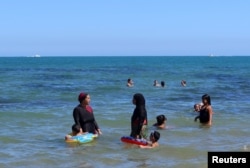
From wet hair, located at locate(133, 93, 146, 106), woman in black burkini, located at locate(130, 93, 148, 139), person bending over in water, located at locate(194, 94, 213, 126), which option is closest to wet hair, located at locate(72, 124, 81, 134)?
woman in black burkini, located at locate(130, 93, 148, 139)


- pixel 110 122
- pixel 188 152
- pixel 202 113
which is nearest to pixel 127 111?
pixel 110 122

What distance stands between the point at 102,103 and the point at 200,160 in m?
12.2

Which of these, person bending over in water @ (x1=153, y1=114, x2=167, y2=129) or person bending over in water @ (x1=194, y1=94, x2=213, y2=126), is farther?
person bending over in water @ (x1=194, y1=94, x2=213, y2=126)

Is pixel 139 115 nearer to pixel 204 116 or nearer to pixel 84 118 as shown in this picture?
pixel 84 118

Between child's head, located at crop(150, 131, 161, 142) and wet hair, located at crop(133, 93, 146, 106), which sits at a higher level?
wet hair, located at crop(133, 93, 146, 106)

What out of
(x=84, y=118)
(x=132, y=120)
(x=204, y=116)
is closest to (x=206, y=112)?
(x=204, y=116)

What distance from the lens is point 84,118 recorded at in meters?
11.4

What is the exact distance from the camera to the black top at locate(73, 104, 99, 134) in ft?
37.0

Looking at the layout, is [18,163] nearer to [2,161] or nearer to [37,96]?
[2,161]

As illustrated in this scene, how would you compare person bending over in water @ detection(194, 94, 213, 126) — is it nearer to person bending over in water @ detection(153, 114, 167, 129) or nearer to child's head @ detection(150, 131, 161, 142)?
person bending over in water @ detection(153, 114, 167, 129)

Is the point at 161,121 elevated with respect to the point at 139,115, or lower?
lower

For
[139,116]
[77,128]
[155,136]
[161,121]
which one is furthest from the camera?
[161,121]

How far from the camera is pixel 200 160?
9.70 meters

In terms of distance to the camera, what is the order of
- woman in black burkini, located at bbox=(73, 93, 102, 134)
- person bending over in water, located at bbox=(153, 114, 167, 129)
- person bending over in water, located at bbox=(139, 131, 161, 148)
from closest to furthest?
1. person bending over in water, located at bbox=(139, 131, 161, 148)
2. woman in black burkini, located at bbox=(73, 93, 102, 134)
3. person bending over in water, located at bbox=(153, 114, 167, 129)
